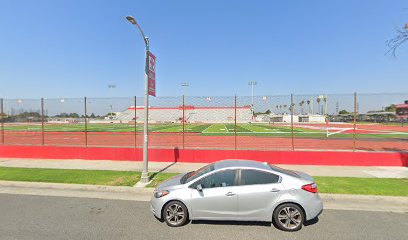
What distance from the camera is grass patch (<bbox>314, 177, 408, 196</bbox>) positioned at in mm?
7113

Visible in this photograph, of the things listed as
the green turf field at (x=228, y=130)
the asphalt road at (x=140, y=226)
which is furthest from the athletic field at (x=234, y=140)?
the asphalt road at (x=140, y=226)

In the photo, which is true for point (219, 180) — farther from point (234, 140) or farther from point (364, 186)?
point (234, 140)

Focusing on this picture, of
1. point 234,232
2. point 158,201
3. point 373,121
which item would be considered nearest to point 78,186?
point 158,201

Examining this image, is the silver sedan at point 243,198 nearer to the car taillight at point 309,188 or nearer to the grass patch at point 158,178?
the car taillight at point 309,188

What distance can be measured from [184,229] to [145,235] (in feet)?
Result: 2.64

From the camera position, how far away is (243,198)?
491 centimetres

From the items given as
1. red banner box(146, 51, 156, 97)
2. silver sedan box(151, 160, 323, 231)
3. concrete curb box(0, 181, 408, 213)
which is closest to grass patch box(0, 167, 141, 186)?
concrete curb box(0, 181, 408, 213)

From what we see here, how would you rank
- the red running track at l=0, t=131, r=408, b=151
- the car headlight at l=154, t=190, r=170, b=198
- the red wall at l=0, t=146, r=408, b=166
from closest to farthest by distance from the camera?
the car headlight at l=154, t=190, r=170, b=198
the red wall at l=0, t=146, r=408, b=166
the red running track at l=0, t=131, r=408, b=151

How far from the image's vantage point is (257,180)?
5082mm

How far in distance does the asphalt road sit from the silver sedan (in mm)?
241

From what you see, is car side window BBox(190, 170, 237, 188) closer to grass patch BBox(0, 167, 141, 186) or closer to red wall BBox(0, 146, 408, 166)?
grass patch BBox(0, 167, 141, 186)

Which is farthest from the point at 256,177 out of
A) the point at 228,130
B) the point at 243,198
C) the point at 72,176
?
the point at 228,130

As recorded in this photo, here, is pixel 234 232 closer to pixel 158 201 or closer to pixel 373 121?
pixel 158 201

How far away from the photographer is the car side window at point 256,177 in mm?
5059
